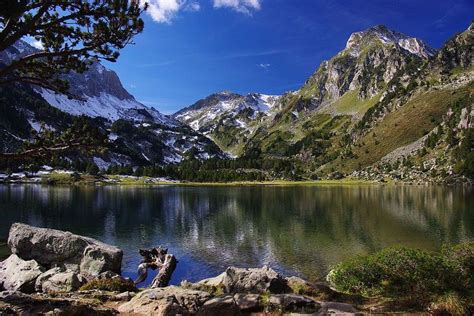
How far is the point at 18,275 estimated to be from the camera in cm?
3562

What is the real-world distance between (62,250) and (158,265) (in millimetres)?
11342

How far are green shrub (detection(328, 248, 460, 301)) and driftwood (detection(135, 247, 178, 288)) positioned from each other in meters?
19.4

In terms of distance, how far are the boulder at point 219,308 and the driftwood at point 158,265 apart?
2214 centimetres

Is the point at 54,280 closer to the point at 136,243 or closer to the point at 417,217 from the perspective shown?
the point at 136,243

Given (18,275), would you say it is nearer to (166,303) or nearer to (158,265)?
(158,265)

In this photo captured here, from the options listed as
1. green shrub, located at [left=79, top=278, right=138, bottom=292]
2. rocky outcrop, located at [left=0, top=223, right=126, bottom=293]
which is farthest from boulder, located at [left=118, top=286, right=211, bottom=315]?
rocky outcrop, located at [left=0, top=223, right=126, bottom=293]

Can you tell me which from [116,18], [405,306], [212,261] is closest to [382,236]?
[212,261]

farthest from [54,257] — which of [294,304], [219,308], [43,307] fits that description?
[294,304]

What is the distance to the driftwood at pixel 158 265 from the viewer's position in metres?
42.7

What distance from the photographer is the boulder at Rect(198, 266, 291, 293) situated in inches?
1123

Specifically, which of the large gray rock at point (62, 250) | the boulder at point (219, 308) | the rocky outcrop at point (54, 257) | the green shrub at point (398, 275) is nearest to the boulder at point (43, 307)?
the boulder at point (219, 308)

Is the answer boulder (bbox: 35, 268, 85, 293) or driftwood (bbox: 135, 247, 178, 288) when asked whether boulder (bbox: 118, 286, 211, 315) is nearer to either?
boulder (bbox: 35, 268, 85, 293)

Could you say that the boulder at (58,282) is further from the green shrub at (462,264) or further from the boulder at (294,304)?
the green shrub at (462,264)

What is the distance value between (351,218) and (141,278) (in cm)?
5992
